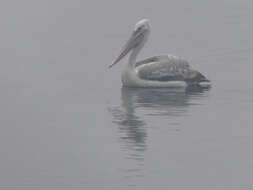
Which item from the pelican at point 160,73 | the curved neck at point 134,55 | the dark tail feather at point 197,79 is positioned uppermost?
the curved neck at point 134,55

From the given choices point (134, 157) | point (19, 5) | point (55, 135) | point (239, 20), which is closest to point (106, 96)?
point (55, 135)

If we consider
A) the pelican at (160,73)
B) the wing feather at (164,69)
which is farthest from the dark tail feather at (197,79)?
the wing feather at (164,69)

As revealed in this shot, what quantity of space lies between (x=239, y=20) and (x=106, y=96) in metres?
9.38

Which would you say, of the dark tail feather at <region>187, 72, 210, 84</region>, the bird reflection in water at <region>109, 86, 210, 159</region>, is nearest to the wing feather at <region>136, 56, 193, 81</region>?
A: the dark tail feather at <region>187, 72, 210, 84</region>

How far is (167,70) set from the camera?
24031 millimetres

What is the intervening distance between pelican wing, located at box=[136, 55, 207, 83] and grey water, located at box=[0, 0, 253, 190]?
257mm

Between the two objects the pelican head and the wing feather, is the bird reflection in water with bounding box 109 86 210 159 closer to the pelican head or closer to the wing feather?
the wing feather

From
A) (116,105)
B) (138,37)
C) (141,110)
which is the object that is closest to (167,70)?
(138,37)

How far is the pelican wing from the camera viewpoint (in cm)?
2386

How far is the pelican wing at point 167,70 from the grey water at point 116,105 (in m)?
0.26

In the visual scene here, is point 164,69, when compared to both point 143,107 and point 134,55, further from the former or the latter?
point 143,107

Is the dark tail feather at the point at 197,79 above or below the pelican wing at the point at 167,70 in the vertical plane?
below

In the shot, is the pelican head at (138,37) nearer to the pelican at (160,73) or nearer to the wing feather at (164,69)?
the pelican at (160,73)

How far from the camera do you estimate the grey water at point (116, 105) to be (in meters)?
17.8
